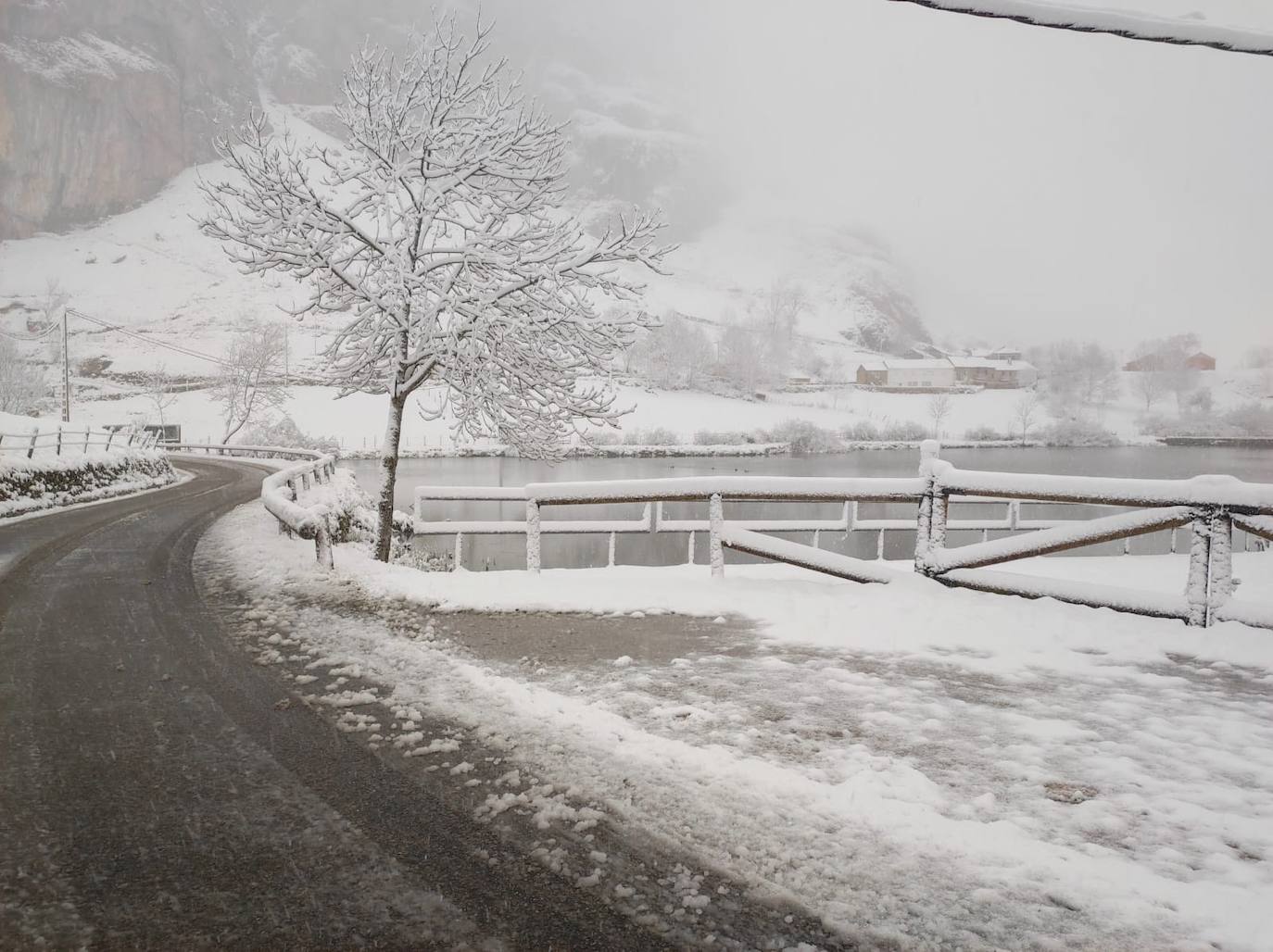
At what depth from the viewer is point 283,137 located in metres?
12.3

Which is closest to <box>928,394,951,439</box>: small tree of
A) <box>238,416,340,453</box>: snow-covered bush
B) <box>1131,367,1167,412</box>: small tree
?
<box>1131,367,1167,412</box>: small tree

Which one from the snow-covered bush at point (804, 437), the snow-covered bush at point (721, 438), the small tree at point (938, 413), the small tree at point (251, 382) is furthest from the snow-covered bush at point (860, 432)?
the small tree at point (251, 382)

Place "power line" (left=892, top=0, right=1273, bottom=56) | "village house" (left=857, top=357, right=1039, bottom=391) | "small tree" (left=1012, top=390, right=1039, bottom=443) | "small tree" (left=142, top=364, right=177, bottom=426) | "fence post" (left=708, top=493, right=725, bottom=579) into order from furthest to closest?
1. "village house" (left=857, top=357, right=1039, bottom=391)
2. "small tree" (left=1012, top=390, right=1039, bottom=443)
3. "small tree" (left=142, top=364, right=177, bottom=426)
4. "fence post" (left=708, top=493, right=725, bottom=579)
5. "power line" (left=892, top=0, right=1273, bottom=56)

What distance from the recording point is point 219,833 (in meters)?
2.77

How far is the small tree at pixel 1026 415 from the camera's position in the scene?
82981 mm

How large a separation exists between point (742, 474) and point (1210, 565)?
33488mm

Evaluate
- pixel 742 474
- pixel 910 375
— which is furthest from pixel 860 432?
pixel 910 375

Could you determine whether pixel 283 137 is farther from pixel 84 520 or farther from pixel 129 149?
pixel 129 149

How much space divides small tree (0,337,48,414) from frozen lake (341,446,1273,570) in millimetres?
33573

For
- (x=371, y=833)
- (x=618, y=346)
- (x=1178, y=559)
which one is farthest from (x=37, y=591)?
(x=1178, y=559)

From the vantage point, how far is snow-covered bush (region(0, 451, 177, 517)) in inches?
587

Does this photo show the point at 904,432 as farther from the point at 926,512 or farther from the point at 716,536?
the point at 716,536

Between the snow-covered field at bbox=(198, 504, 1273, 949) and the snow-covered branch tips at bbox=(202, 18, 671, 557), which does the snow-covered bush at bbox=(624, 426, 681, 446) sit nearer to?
the snow-covered branch tips at bbox=(202, 18, 671, 557)

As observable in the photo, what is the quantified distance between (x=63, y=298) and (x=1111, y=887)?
142 m
